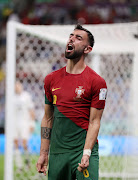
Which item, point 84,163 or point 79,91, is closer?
point 84,163

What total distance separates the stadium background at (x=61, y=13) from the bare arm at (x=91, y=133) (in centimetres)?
1201

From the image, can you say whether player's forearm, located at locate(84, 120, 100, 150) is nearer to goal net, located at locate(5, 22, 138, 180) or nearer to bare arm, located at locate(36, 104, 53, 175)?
bare arm, located at locate(36, 104, 53, 175)

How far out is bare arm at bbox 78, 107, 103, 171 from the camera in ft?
9.91

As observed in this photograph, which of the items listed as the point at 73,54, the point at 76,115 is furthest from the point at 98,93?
the point at 73,54

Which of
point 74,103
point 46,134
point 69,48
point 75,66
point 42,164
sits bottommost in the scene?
point 42,164

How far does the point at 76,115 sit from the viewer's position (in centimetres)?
320

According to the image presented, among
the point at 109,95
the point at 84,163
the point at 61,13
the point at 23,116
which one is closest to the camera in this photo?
the point at 84,163

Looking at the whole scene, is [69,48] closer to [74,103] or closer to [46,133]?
[74,103]

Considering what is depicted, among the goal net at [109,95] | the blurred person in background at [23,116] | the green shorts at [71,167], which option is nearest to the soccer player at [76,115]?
the green shorts at [71,167]

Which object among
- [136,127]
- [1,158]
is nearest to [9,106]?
[136,127]

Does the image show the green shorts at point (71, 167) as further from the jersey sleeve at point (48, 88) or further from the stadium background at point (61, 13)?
the stadium background at point (61, 13)

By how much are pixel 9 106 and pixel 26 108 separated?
9.44 feet

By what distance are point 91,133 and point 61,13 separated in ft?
45.2

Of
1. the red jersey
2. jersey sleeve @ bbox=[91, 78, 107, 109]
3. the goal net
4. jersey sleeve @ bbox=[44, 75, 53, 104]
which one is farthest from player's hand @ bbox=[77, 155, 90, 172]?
the goal net
